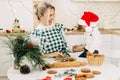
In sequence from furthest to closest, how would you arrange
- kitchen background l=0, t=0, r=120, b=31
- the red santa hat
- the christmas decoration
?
kitchen background l=0, t=0, r=120, b=31, the red santa hat, the christmas decoration

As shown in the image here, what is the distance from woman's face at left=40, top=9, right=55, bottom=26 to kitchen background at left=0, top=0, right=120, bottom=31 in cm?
161

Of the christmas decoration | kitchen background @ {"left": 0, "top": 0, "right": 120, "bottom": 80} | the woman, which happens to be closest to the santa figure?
the woman

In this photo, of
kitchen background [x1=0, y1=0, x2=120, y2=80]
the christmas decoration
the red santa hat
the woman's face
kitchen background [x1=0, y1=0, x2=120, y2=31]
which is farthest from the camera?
kitchen background [x1=0, y1=0, x2=120, y2=31]

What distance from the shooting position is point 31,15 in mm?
4410

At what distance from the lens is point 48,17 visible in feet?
8.99

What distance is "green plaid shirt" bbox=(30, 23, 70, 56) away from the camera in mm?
2801

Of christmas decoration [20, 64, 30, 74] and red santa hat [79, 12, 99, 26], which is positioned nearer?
christmas decoration [20, 64, 30, 74]

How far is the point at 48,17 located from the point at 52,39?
28cm

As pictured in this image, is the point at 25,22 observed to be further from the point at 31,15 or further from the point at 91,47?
the point at 91,47

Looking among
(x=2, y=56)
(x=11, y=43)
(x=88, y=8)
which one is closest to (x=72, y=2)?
(x=88, y=8)

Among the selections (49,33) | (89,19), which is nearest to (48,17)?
Result: (49,33)

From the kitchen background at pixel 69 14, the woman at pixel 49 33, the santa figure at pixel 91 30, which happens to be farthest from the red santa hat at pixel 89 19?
the kitchen background at pixel 69 14

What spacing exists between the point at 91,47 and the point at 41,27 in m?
0.72

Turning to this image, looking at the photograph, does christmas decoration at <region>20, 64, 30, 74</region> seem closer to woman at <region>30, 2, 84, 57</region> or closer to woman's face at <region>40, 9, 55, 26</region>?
woman at <region>30, 2, 84, 57</region>
